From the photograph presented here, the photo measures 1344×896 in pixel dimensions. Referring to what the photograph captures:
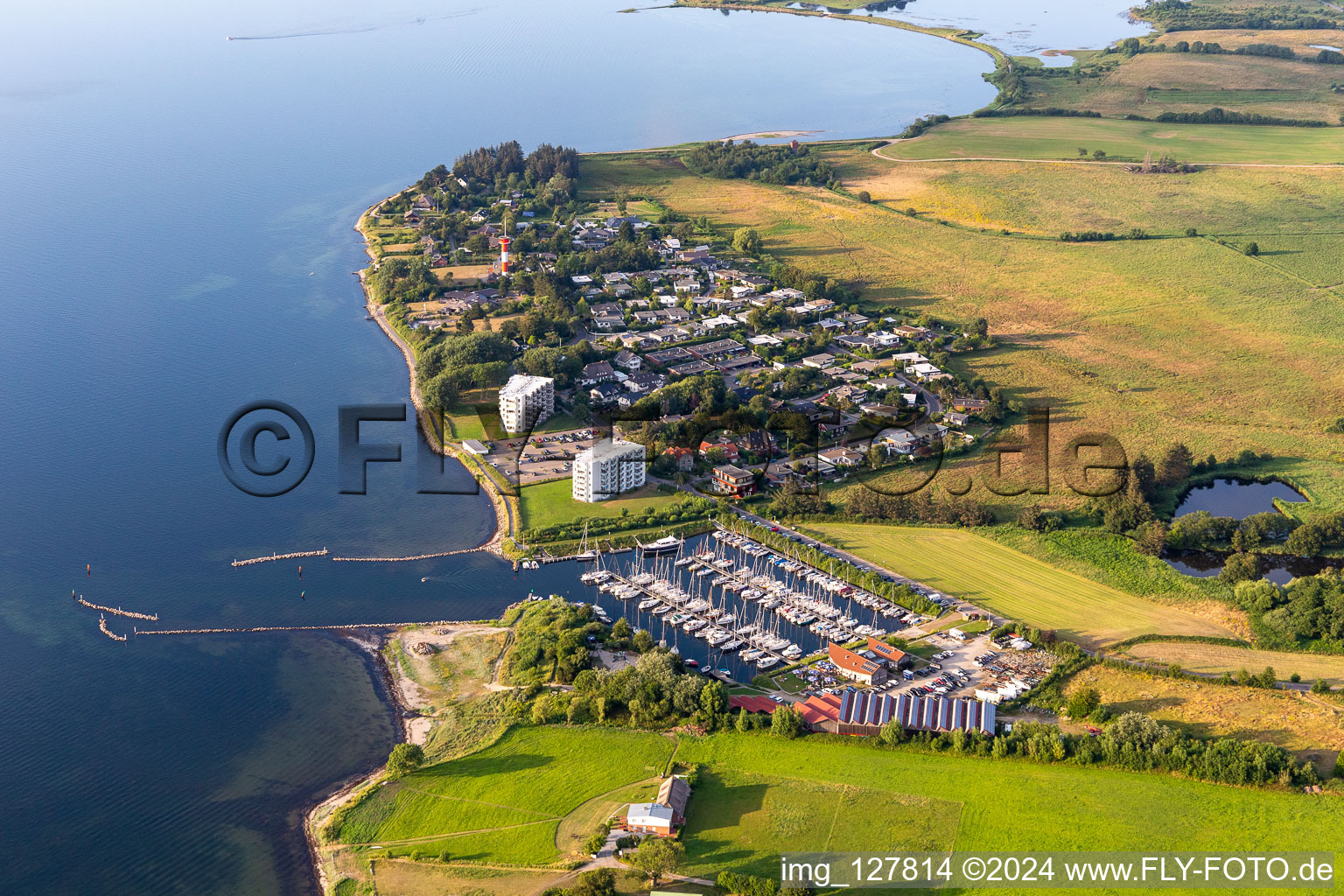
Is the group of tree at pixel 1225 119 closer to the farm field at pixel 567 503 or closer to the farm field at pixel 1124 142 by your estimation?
the farm field at pixel 1124 142

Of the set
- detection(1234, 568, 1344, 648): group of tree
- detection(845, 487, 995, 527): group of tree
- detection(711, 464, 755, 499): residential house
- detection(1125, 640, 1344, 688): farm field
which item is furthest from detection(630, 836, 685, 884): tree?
detection(1234, 568, 1344, 648): group of tree

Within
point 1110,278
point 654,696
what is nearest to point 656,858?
point 654,696

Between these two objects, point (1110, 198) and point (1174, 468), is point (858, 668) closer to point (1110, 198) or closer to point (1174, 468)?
point (1174, 468)

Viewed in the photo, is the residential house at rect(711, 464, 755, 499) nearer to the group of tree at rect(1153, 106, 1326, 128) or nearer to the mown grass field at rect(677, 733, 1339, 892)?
the mown grass field at rect(677, 733, 1339, 892)

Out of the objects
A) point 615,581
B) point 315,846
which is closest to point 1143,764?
point 615,581

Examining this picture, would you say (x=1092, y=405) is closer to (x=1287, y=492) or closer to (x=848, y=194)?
(x=1287, y=492)

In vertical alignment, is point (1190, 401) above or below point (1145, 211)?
below

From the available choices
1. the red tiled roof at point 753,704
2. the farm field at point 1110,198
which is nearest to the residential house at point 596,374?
the red tiled roof at point 753,704
